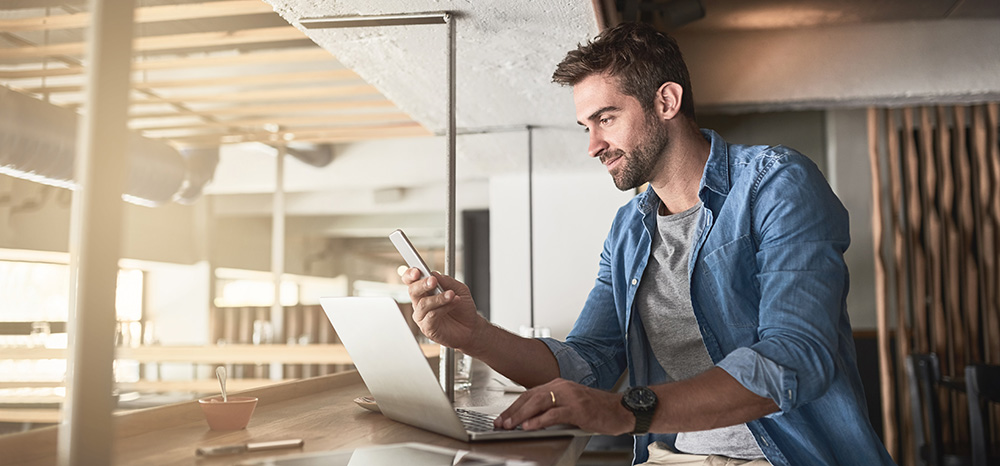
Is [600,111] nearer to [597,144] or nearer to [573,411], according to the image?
[597,144]

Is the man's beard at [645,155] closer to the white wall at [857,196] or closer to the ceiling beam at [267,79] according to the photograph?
the ceiling beam at [267,79]

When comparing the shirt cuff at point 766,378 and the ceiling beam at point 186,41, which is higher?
the ceiling beam at point 186,41

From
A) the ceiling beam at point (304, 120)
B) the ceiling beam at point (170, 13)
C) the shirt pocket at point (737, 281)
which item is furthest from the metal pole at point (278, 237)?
Result: the shirt pocket at point (737, 281)

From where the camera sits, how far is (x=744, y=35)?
4.02 meters

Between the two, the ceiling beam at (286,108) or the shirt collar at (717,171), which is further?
the ceiling beam at (286,108)

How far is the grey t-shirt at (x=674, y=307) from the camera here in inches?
58.6

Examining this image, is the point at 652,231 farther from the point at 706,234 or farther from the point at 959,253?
the point at 959,253

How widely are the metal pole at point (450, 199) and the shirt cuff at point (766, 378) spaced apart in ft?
2.02

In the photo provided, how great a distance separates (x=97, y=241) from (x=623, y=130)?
1.13m

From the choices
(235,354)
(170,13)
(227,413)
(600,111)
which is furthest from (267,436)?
(235,354)

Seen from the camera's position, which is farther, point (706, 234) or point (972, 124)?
point (972, 124)

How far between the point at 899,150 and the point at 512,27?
3782 millimetres

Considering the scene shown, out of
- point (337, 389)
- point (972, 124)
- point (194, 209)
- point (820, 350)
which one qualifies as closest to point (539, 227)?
point (337, 389)

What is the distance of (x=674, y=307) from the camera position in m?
1.52
